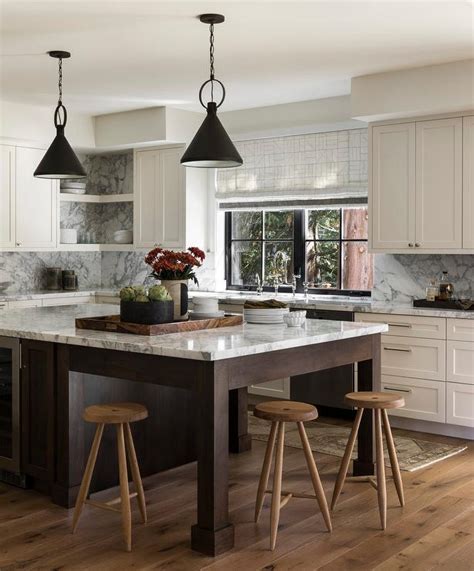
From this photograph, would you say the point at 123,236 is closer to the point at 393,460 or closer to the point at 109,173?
the point at 109,173

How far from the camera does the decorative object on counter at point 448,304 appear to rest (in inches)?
225

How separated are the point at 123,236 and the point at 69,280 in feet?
2.33

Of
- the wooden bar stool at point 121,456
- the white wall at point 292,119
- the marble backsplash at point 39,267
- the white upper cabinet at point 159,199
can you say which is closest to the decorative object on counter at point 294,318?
the wooden bar stool at point 121,456

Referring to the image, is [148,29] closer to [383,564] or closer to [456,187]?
[456,187]

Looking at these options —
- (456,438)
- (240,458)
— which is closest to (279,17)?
(240,458)

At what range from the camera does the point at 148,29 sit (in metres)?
A: 4.71

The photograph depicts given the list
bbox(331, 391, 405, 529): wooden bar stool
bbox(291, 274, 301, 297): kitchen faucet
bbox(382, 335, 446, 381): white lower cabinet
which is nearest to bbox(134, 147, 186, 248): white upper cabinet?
bbox(291, 274, 301, 297): kitchen faucet

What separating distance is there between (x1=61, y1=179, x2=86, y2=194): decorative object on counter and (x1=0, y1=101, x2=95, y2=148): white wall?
45 centimetres

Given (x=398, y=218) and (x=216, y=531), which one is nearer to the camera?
(x=216, y=531)

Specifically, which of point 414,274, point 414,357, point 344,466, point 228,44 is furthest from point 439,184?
point 344,466

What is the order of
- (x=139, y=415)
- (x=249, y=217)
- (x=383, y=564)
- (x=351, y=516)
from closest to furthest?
1. (x=383, y=564)
2. (x=139, y=415)
3. (x=351, y=516)
4. (x=249, y=217)

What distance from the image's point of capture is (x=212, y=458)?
11.2 feet

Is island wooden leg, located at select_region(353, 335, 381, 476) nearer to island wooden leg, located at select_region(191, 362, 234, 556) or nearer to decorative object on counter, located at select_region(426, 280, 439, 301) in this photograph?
island wooden leg, located at select_region(191, 362, 234, 556)

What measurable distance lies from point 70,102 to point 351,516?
4631 millimetres
